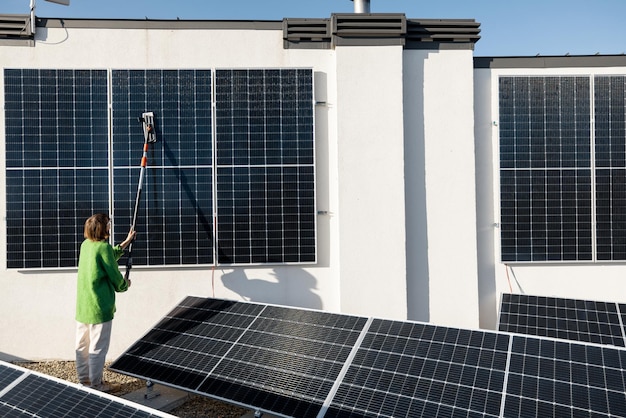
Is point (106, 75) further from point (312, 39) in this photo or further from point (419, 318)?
point (419, 318)

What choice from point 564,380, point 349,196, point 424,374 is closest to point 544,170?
point 349,196

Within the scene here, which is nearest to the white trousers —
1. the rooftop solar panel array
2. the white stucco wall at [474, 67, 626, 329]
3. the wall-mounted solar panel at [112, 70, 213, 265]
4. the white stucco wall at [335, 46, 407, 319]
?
the rooftop solar panel array

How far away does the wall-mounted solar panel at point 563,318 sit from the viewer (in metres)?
5.34

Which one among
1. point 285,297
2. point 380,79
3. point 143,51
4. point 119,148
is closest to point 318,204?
point 285,297

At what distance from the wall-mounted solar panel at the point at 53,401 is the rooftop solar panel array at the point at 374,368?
41.8 inches

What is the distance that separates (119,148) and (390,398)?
4859 millimetres

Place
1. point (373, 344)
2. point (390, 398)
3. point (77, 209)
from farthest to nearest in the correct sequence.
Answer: point (77, 209), point (373, 344), point (390, 398)

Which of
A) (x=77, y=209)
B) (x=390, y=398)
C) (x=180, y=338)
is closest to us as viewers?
(x=390, y=398)

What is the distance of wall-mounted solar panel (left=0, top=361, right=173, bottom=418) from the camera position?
3.23 metres

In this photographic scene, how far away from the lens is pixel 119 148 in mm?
6020

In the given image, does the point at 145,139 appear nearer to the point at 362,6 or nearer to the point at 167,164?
the point at 167,164

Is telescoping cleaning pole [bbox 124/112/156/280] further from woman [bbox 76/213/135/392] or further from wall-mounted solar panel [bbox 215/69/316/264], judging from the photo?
woman [bbox 76/213/135/392]

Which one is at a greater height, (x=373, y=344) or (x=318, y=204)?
(x=318, y=204)

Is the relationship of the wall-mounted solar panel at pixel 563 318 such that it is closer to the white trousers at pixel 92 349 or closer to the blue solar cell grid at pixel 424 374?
the blue solar cell grid at pixel 424 374
